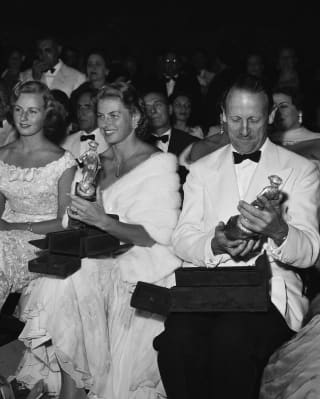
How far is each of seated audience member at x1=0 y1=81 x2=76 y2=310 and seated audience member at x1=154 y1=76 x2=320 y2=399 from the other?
42.8 inches

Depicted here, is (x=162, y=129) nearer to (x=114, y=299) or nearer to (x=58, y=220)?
(x=58, y=220)

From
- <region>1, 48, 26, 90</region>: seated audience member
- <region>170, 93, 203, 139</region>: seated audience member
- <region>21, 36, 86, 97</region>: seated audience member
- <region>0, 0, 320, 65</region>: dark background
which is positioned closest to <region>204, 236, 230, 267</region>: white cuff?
<region>170, 93, 203, 139</region>: seated audience member

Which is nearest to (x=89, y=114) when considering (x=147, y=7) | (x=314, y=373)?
(x=314, y=373)

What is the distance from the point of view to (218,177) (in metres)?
3.65

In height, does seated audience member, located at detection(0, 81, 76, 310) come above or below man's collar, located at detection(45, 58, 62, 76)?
below

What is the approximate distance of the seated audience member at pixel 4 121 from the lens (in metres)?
5.80

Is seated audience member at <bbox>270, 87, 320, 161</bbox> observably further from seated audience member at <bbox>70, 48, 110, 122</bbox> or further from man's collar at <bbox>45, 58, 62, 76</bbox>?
man's collar at <bbox>45, 58, 62, 76</bbox>

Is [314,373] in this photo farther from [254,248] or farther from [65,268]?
[65,268]

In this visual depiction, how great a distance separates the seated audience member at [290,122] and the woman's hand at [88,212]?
5.71 feet

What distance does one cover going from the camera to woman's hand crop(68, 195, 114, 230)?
3.67m

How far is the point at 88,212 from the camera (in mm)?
3691

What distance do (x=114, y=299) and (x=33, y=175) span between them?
972 mm

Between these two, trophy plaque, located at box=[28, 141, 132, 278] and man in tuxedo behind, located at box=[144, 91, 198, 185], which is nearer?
trophy plaque, located at box=[28, 141, 132, 278]

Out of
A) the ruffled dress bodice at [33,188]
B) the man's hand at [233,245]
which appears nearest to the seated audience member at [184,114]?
the ruffled dress bodice at [33,188]
